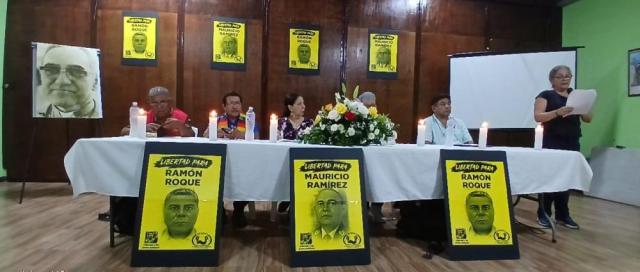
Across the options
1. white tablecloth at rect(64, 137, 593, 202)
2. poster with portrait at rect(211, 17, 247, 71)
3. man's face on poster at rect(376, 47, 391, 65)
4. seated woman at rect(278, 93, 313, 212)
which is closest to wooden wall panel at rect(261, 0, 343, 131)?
poster with portrait at rect(211, 17, 247, 71)

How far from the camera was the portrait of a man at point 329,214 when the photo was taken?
2061mm

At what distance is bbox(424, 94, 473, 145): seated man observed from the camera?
318 centimetres

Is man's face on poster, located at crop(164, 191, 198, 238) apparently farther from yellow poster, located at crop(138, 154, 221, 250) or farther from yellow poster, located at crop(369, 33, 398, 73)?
yellow poster, located at crop(369, 33, 398, 73)

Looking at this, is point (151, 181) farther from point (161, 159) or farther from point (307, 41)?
point (307, 41)

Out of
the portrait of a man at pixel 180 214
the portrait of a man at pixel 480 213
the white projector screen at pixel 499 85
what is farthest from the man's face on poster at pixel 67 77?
the white projector screen at pixel 499 85

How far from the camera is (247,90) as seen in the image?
Answer: 4918 mm

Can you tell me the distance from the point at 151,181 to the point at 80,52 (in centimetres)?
300

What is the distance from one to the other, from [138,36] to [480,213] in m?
4.47

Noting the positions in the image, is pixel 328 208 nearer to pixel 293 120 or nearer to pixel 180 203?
pixel 180 203

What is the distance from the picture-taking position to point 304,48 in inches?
196

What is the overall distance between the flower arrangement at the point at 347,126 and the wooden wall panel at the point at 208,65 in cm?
274

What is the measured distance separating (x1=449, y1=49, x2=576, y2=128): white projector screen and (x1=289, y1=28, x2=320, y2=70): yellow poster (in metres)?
1.92

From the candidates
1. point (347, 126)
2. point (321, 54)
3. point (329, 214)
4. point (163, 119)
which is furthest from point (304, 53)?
point (329, 214)

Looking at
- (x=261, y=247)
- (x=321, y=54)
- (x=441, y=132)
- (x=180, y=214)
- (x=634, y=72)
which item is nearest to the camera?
(x=180, y=214)
